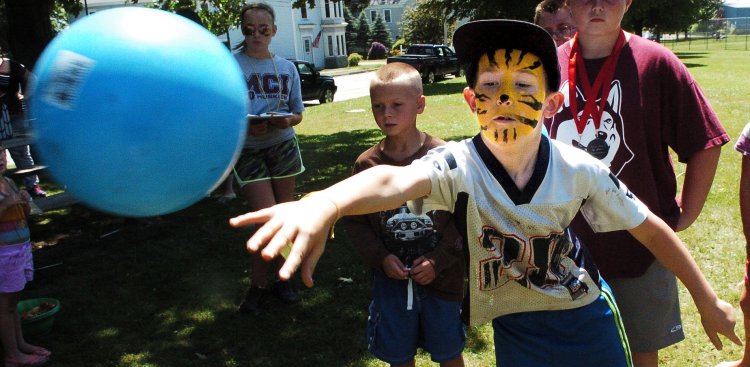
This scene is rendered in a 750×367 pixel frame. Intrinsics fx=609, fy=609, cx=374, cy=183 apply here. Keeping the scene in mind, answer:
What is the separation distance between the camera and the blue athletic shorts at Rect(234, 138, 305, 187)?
14.3 ft

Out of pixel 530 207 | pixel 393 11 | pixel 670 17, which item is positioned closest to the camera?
pixel 530 207

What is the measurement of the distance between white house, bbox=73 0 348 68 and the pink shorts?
144ft

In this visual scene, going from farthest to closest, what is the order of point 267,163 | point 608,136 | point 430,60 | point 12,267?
point 430,60, point 267,163, point 12,267, point 608,136

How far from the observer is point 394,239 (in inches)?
120

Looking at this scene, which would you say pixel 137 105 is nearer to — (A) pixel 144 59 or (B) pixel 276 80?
(A) pixel 144 59

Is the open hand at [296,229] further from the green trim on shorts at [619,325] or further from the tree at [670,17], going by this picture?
the tree at [670,17]

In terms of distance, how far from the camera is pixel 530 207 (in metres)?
1.97

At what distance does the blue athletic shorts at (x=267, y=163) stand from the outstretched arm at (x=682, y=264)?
2891mm

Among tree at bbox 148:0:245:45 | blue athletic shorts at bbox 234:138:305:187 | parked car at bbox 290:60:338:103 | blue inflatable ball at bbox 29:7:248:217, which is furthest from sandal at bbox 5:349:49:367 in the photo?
parked car at bbox 290:60:338:103

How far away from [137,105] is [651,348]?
221cm

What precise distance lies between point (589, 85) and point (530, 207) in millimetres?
792


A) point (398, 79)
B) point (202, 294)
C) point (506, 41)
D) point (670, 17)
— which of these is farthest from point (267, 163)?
point (670, 17)

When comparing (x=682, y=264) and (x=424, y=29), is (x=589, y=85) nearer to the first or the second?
(x=682, y=264)

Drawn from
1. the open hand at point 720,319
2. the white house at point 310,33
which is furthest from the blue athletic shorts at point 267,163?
the white house at point 310,33
